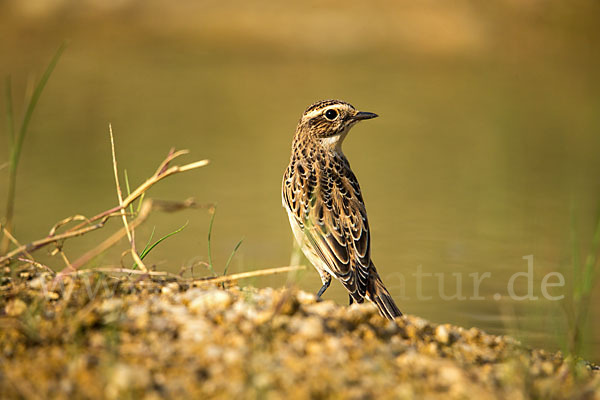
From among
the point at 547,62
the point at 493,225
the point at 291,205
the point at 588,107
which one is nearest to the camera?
the point at 291,205

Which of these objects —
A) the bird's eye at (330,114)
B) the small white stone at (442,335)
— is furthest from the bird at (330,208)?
the small white stone at (442,335)

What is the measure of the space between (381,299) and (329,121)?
1.80 m

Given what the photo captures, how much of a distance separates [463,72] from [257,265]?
1298 centimetres

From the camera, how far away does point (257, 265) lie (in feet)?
30.9

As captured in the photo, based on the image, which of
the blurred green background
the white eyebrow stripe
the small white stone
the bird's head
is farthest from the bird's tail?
the white eyebrow stripe

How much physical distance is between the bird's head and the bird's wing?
34 cm

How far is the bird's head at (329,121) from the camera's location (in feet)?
24.3

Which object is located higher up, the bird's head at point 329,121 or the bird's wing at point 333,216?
the bird's head at point 329,121

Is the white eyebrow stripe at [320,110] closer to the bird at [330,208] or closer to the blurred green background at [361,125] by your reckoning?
the bird at [330,208]

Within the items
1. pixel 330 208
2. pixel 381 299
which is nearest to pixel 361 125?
pixel 330 208

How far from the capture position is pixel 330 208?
680cm

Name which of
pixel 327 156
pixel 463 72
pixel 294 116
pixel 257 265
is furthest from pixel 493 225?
pixel 463 72

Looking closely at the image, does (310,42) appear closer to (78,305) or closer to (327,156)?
(327,156)

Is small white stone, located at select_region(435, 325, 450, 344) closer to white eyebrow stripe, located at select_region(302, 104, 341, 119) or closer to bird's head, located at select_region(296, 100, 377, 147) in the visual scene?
bird's head, located at select_region(296, 100, 377, 147)
